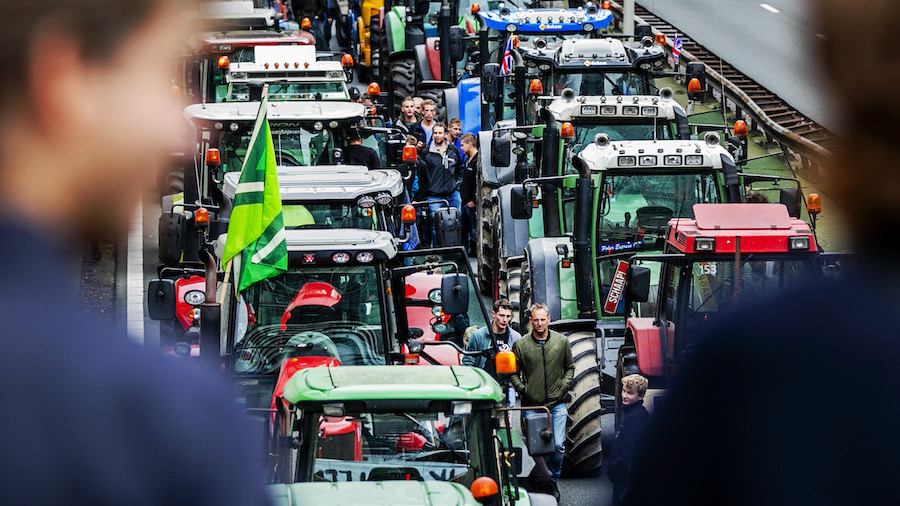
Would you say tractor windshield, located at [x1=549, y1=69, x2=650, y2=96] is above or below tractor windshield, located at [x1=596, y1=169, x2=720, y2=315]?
above

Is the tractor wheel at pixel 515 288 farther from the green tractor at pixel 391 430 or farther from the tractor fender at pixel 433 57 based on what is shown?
the tractor fender at pixel 433 57

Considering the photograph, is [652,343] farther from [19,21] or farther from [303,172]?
[19,21]

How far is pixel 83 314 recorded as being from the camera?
1.64 meters

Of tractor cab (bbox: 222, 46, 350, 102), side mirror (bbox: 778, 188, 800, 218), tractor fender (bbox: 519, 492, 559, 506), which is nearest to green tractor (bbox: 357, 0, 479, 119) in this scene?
tractor cab (bbox: 222, 46, 350, 102)

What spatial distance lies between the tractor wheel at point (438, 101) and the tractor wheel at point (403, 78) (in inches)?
97.5

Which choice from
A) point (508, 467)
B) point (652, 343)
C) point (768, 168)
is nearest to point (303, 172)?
point (652, 343)

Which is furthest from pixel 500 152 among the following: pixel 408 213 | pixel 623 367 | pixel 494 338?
pixel 494 338

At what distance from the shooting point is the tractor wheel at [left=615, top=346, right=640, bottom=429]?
38.8ft

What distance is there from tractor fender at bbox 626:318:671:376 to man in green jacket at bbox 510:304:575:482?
596 millimetres

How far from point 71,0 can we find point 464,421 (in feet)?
21.2

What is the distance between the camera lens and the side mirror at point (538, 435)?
9289mm

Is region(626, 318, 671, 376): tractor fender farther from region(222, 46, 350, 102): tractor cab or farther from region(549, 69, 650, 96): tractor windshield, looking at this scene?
region(222, 46, 350, 102): tractor cab

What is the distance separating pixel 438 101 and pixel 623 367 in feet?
42.6

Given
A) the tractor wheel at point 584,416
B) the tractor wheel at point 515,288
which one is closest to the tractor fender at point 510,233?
the tractor wheel at point 515,288
